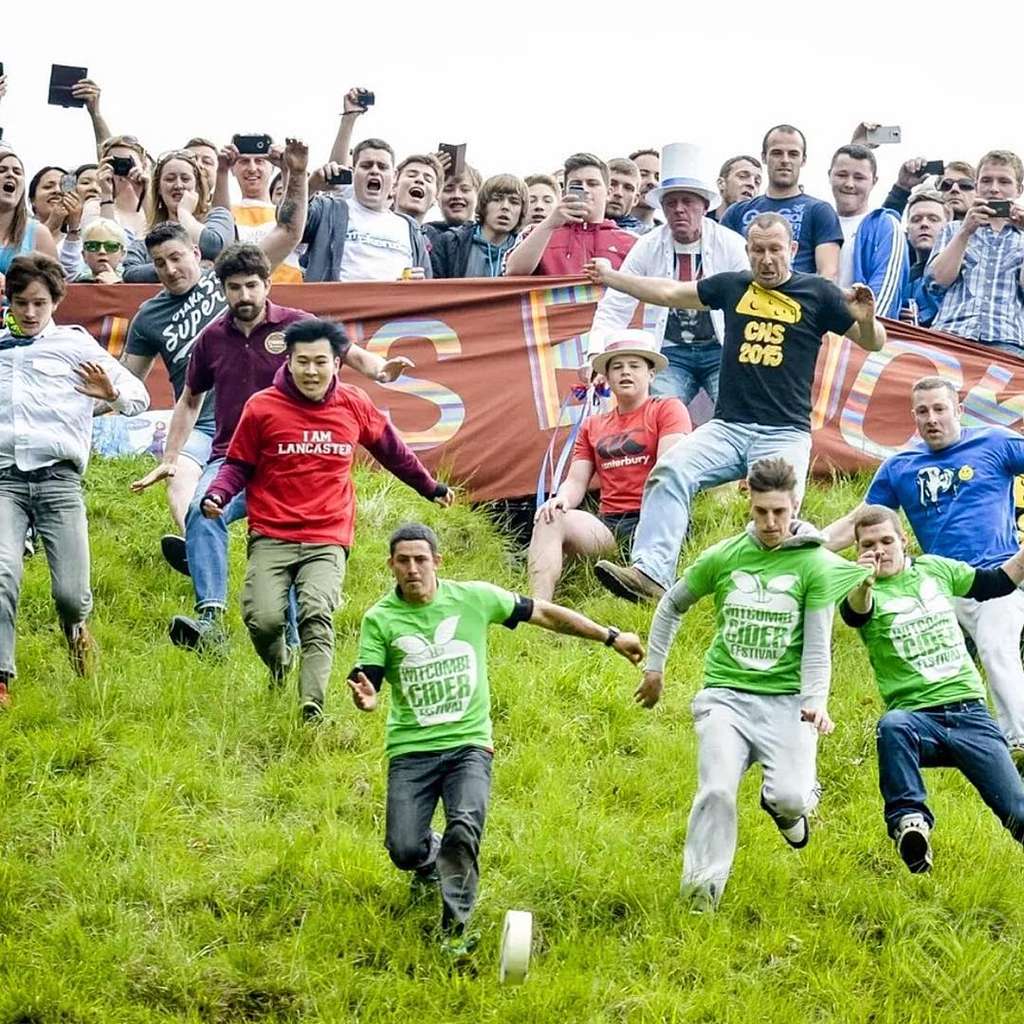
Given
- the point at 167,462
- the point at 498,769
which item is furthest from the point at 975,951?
the point at 167,462

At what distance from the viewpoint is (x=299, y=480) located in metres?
10.3

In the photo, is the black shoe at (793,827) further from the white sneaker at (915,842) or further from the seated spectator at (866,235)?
the seated spectator at (866,235)

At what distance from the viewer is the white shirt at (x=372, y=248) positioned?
14.1 m

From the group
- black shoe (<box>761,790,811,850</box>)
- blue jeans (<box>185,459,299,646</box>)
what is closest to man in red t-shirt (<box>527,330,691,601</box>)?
blue jeans (<box>185,459,299,646</box>)

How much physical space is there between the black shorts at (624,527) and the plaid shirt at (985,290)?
11.4ft

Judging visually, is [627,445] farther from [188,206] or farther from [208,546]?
[188,206]

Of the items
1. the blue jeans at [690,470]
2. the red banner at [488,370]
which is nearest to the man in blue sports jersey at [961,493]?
the blue jeans at [690,470]

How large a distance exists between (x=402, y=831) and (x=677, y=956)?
139 centimetres

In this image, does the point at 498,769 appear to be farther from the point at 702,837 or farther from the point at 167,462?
the point at 167,462

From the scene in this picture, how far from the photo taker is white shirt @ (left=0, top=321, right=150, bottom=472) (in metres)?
10.4

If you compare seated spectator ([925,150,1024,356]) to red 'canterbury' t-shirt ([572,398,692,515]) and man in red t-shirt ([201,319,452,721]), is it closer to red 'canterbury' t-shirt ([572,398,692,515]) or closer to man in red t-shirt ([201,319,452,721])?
red 'canterbury' t-shirt ([572,398,692,515])

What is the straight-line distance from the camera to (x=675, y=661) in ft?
39.0

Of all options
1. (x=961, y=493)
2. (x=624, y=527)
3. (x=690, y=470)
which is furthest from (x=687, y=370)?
(x=961, y=493)

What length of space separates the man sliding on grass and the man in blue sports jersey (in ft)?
3.49
